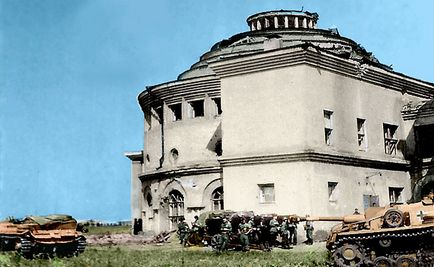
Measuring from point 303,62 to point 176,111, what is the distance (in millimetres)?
10125

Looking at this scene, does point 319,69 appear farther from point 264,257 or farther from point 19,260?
point 19,260

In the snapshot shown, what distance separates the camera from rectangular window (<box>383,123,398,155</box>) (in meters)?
27.2

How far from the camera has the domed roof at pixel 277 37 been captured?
30.8 m

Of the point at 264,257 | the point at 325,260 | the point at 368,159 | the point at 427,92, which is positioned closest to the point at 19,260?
the point at 264,257

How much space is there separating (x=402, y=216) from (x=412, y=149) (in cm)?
1475

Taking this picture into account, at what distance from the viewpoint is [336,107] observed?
2423 centimetres

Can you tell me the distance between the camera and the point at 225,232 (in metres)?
20.2

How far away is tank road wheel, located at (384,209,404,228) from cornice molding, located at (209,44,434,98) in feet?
33.0

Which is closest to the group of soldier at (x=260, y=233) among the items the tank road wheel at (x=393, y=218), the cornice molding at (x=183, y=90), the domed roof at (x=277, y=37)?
the tank road wheel at (x=393, y=218)

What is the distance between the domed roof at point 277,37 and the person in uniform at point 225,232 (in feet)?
38.3

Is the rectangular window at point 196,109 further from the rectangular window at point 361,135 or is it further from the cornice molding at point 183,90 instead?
the rectangular window at point 361,135

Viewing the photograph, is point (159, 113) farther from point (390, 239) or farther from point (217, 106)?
point (390, 239)

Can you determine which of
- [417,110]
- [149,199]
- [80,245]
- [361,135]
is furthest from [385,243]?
[149,199]

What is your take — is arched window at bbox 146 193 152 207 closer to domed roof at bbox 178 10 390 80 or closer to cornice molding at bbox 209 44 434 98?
domed roof at bbox 178 10 390 80
